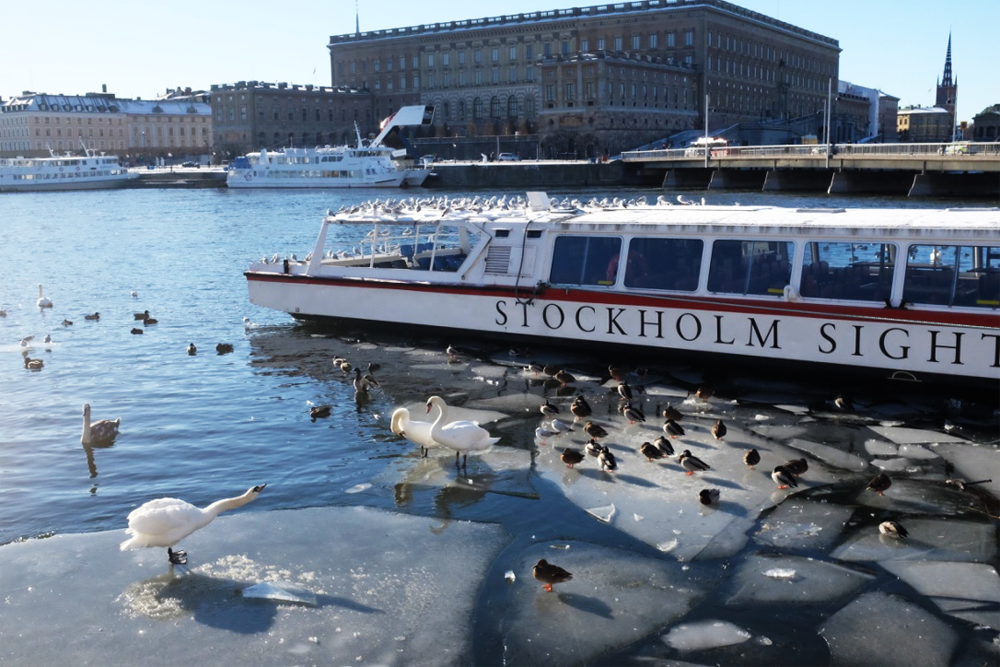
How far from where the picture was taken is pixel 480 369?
16109 millimetres

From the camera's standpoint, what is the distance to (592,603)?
7.88 m

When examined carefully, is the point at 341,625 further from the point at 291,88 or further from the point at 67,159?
the point at 291,88

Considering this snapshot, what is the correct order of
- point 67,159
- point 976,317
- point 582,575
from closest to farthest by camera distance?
1. point 582,575
2. point 976,317
3. point 67,159

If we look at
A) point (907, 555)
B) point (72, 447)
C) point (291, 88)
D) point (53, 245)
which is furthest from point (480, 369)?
point (291, 88)

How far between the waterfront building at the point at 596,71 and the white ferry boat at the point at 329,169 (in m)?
20.4

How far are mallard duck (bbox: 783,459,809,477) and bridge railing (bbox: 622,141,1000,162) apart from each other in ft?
159

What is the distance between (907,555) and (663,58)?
116m

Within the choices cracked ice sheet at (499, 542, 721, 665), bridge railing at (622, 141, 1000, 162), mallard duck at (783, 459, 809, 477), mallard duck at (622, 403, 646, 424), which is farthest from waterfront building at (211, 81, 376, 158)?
cracked ice sheet at (499, 542, 721, 665)

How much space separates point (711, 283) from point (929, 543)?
678cm

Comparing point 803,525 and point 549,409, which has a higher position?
point 549,409

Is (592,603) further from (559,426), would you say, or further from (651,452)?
(559,426)

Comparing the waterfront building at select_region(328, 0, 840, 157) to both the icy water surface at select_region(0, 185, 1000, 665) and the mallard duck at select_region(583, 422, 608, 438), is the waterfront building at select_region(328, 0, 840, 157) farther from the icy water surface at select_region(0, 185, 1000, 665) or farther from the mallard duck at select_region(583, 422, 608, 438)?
the mallard duck at select_region(583, 422, 608, 438)

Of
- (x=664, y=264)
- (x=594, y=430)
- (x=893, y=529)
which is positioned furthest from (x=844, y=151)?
(x=893, y=529)

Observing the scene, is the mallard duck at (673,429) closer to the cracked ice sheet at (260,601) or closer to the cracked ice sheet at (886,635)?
the cracked ice sheet at (260,601)
